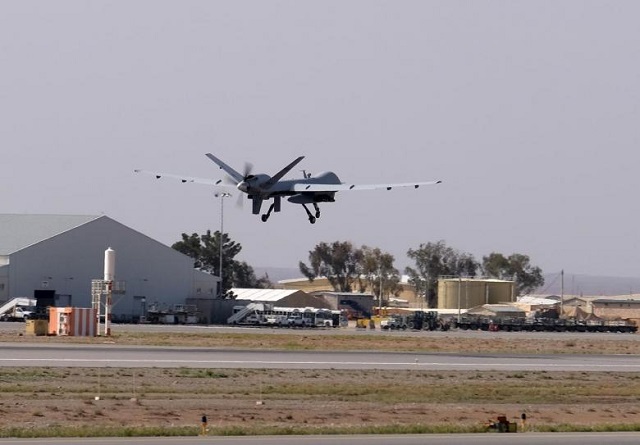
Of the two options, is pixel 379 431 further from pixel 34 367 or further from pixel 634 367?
pixel 634 367

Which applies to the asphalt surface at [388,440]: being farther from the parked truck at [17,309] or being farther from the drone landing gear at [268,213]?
the parked truck at [17,309]

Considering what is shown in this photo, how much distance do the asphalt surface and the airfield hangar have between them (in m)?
91.5

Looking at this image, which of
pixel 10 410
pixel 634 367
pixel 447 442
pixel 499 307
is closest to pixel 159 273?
pixel 499 307

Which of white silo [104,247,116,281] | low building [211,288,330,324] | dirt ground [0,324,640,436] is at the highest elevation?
white silo [104,247,116,281]

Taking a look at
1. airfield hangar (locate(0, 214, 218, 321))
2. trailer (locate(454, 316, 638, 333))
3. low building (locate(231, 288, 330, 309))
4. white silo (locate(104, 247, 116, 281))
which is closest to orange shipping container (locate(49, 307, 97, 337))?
white silo (locate(104, 247, 116, 281))

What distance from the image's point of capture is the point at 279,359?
5994cm

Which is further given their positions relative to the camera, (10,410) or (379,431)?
(10,410)

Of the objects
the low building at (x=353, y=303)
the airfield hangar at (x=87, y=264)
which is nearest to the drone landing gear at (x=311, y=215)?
the airfield hangar at (x=87, y=264)

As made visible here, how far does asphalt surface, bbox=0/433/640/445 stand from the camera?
91.2 feet

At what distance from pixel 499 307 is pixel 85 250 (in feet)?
180

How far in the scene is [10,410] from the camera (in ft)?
119

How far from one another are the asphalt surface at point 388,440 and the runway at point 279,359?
A: 79.2 feet

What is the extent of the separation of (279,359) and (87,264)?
234 ft

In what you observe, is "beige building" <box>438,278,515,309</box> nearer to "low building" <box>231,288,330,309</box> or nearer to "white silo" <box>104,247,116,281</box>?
"low building" <box>231,288,330,309</box>
